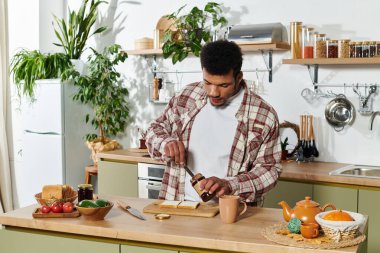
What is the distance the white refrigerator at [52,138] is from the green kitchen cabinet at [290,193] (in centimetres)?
203

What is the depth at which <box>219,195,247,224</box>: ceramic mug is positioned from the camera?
2.43 metres

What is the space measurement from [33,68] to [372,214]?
3.24 metres

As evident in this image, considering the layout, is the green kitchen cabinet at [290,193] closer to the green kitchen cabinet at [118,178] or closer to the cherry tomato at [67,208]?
the green kitchen cabinet at [118,178]

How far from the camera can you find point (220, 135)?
9.57 feet

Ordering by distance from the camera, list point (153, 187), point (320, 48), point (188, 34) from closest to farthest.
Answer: point (320, 48), point (153, 187), point (188, 34)

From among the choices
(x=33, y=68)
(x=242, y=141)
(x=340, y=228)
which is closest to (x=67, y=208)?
(x=242, y=141)

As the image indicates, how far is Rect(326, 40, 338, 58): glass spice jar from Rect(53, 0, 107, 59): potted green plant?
7.27 feet

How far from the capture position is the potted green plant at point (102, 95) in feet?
17.0

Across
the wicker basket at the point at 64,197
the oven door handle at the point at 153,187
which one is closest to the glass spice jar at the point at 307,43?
the oven door handle at the point at 153,187

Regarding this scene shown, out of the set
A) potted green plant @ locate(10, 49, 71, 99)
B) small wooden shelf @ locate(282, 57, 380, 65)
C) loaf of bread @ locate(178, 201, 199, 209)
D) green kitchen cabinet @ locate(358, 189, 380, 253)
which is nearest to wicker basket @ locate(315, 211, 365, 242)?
loaf of bread @ locate(178, 201, 199, 209)

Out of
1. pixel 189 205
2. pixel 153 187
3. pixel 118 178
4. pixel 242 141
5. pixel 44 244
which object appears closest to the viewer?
pixel 44 244

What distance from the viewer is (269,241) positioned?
218 cm

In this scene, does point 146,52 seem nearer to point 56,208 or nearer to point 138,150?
point 138,150

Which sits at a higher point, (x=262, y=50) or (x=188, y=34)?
(x=188, y=34)
